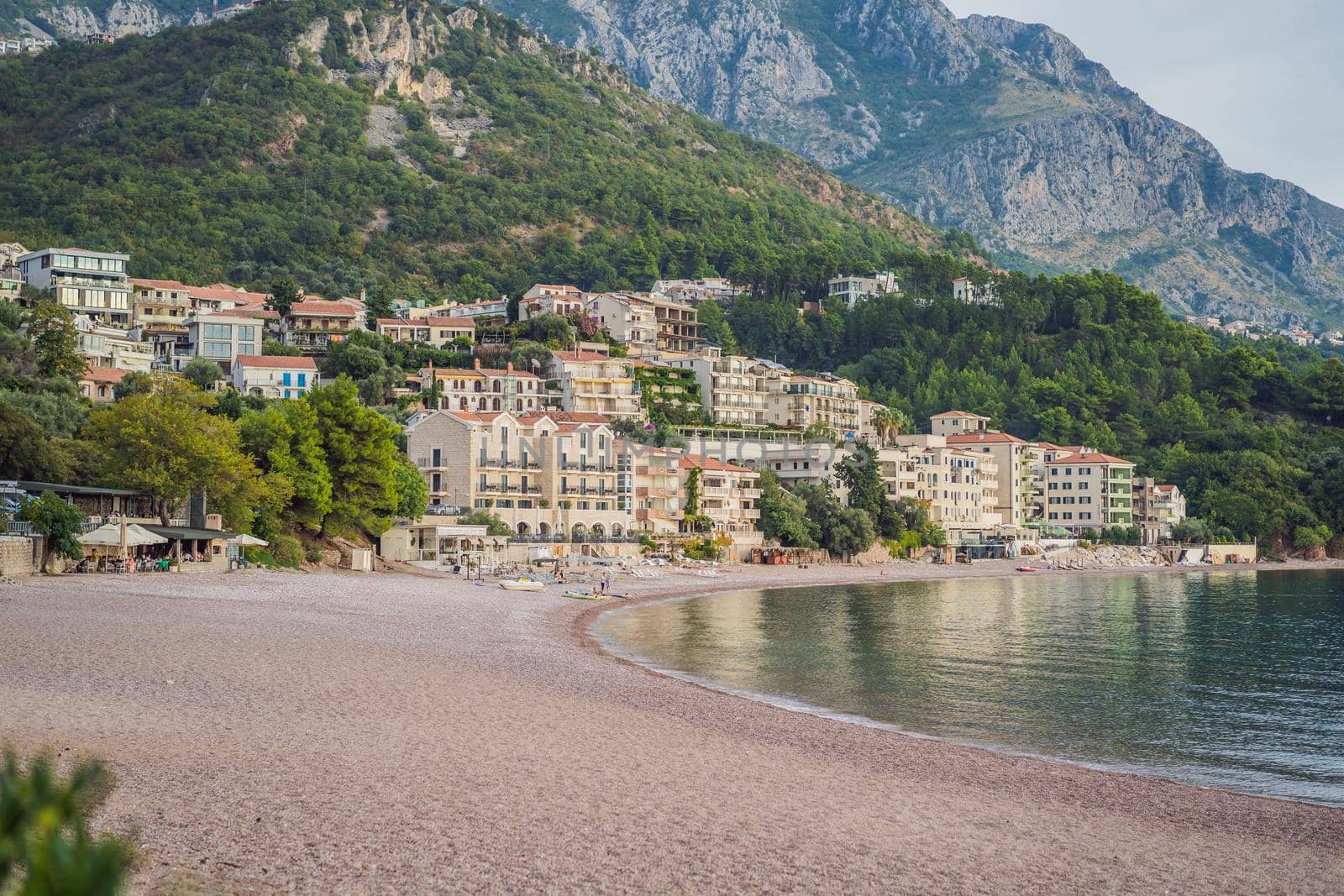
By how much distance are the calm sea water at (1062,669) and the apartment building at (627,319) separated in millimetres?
65074

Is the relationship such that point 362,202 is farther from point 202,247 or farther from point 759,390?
point 759,390

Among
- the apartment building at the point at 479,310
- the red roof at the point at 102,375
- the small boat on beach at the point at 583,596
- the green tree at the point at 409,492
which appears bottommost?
the small boat on beach at the point at 583,596

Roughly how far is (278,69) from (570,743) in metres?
193

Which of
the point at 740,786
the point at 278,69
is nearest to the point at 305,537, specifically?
the point at 740,786

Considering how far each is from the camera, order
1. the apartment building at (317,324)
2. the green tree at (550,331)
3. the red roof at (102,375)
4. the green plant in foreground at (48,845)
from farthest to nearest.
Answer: the green tree at (550,331) → the apartment building at (317,324) → the red roof at (102,375) → the green plant in foreground at (48,845)

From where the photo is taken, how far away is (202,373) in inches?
3871

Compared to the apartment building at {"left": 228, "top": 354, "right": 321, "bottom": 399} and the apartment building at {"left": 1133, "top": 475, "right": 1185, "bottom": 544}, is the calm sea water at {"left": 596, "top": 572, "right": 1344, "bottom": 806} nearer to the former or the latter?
the apartment building at {"left": 228, "top": 354, "right": 321, "bottom": 399}

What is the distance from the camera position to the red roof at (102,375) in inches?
3442

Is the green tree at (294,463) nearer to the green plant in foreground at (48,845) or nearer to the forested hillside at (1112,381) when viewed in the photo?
the green plant in foreground at (48,845)

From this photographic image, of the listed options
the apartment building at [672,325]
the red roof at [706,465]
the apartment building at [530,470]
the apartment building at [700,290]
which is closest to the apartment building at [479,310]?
the apartment building at [672,325]

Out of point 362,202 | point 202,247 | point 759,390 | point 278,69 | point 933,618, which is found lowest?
point 933,618

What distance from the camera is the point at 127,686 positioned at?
22641 mm

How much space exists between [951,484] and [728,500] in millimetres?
33867

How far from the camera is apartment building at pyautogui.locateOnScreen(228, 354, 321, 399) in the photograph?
99.1 metres
